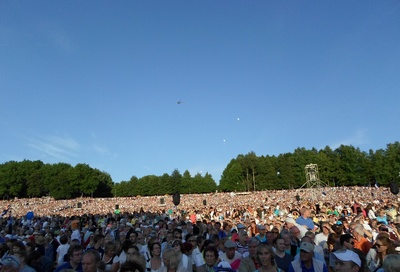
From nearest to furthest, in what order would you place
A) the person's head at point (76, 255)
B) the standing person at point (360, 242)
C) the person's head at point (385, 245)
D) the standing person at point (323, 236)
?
the person's head at point (385, 245), the person's head at point (76, 255), the standing person at point (360, 242), the standing person at point (323, 236)

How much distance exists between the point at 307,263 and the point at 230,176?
89.1 m

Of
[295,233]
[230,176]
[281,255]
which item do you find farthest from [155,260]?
[230,176]

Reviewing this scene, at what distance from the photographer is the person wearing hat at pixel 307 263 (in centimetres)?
447

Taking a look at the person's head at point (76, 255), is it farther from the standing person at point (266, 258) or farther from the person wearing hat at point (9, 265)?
the standing person at point (266, 258)

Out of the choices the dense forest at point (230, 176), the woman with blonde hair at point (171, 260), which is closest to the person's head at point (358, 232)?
the woman with blonde hair at point (171, 260)

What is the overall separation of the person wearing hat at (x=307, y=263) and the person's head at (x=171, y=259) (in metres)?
1.79

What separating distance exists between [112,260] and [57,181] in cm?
8886

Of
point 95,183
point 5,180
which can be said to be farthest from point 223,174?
point 5,180

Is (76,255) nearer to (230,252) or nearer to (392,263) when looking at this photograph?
(230,252)

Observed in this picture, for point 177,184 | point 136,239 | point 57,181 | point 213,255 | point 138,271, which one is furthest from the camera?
point 177,184

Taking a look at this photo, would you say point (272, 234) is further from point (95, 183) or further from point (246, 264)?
point (95, 183)

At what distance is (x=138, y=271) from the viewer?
141 inches

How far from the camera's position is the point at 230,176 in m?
92.7

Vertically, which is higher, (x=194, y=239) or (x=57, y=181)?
(x=57, y=181)
